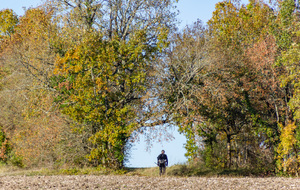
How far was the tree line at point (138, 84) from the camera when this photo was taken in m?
20.4

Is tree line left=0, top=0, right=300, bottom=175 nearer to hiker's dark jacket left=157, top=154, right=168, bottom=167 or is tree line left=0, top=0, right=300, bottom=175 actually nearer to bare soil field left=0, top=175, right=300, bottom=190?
hiker's dark jacket left=157, top=154, right=168, bottom=167

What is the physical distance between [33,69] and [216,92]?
461 inches

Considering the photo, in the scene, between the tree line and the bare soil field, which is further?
the tree line

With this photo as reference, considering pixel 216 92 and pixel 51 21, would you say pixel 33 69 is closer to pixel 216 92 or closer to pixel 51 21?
pixel 51 21

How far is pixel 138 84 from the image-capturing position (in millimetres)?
21047

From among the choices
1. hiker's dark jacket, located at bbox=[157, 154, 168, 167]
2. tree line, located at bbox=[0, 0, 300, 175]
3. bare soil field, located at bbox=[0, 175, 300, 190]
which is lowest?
bare soil field, located at bbox=[0, 175, 300, 190]

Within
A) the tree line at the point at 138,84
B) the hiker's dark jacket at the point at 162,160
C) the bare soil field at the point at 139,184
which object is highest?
the tree line at the point at 138,84

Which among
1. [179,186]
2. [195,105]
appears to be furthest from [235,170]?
[179,186]

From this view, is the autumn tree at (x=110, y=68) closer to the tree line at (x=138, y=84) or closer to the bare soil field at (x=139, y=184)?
the tree line at (x=138, y=84)

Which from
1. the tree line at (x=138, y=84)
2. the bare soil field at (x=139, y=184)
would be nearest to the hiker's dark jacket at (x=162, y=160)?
the tree line at (x=138, y=84)

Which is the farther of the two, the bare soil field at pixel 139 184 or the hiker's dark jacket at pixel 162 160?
the hiker's dark jacket at pixel 162 160

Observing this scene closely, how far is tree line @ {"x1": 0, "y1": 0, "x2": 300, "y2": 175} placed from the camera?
66.8 ft

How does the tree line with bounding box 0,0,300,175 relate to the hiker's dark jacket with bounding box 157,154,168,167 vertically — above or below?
above

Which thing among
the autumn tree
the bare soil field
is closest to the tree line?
the autumn tree
